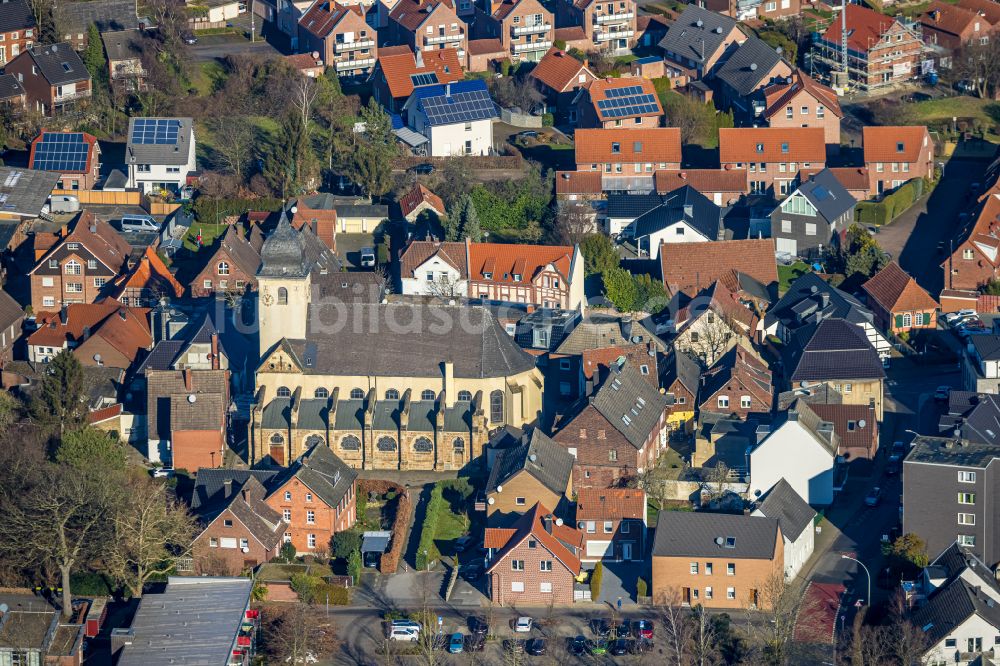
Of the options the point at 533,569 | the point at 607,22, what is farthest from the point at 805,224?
the point at 533,569

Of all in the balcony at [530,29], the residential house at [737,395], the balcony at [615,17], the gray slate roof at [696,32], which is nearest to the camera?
the residential house at [737,395]

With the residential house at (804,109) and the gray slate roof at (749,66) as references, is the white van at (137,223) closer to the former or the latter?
the residential house at (804,109)

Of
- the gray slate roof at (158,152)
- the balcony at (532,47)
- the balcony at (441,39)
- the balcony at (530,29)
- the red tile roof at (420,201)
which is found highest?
the balcony at (530,29)

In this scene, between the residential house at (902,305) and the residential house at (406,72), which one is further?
the residential house at (406,72)

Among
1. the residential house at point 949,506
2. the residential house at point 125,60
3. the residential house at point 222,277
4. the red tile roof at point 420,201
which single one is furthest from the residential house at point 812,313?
the residential house at point 125,60

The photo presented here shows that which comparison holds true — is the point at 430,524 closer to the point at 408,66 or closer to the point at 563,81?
the point at 563,81

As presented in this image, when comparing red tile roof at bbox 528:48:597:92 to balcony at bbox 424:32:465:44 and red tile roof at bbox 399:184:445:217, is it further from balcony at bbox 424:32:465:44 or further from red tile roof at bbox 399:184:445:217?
red tile roof at bbox 399:184:445:217
